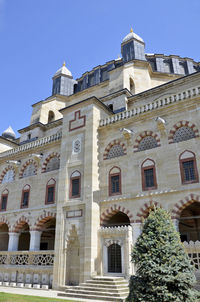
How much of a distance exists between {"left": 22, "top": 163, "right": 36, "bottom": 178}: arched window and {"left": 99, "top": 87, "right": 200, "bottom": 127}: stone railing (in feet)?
21.4

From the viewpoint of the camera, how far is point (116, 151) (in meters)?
15.8

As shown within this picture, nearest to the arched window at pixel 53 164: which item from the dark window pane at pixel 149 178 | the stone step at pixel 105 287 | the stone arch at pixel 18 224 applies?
the stone arch at pixel 18 224

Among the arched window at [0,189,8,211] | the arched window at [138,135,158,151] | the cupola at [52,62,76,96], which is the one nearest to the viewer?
the arched window at [138,135,158,151]

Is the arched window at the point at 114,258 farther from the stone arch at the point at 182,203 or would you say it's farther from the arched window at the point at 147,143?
the arched window at the point at 147,143

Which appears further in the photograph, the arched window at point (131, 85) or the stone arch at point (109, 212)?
the arched window at point (131, 85)

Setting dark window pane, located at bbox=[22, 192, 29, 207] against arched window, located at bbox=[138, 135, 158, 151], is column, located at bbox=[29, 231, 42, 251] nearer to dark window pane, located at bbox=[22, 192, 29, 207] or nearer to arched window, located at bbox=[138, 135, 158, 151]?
dark window pane, located at bbox=[22, 192, 29, 207]

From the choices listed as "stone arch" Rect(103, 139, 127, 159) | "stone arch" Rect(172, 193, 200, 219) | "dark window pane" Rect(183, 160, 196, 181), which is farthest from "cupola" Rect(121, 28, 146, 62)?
"stone arch" Rect(172, 193, 200, 219)

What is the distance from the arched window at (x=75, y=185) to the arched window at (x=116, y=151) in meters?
2.25

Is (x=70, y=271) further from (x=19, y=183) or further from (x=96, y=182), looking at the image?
(x=19, y=183)

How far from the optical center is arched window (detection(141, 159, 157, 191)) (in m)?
13.7

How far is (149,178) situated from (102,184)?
2938 mm

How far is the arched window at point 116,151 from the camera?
51.4 ft

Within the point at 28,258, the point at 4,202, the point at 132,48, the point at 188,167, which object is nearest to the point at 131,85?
the point at 132,48

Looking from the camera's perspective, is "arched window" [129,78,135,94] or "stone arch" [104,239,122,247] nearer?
"stone arch" [104,239,122,247]
